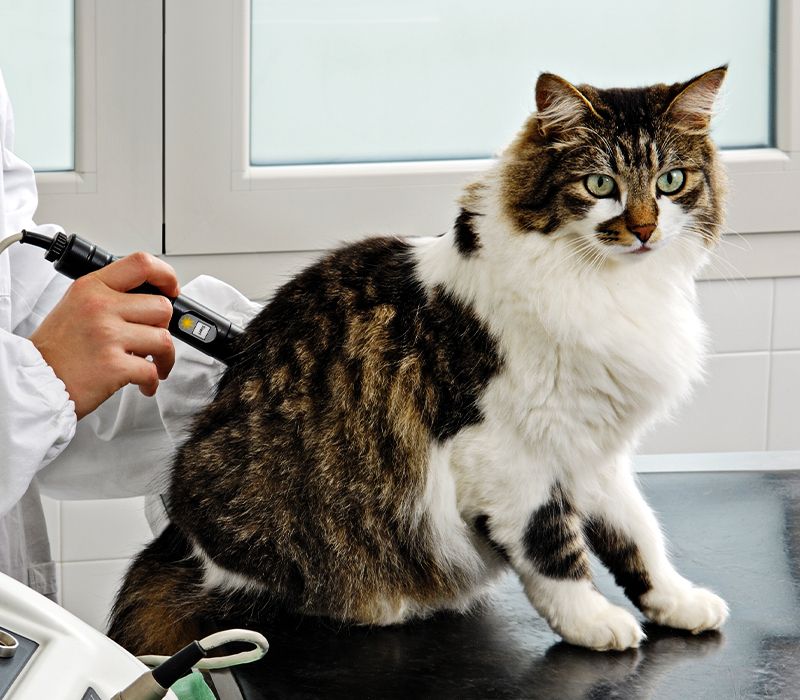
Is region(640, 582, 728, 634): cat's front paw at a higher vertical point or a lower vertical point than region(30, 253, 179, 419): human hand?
lower

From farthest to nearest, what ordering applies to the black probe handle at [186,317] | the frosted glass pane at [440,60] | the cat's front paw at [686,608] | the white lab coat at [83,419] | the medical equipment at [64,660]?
the frosted glass pane at [440,60] < the white lab coat at [83,419] < the black probe handle at [186,317] < the cat's front paw at [686,608] < the medical equipment at [64,660]

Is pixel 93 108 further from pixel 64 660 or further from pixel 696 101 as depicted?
pixel 64 660

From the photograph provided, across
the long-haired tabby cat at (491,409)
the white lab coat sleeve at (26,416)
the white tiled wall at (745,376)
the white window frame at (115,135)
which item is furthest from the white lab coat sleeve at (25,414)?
the white tiled wall at (745,376)

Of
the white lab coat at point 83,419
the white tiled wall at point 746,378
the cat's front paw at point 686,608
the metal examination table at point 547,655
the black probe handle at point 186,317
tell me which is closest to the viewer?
the metal examination table at point 547,655

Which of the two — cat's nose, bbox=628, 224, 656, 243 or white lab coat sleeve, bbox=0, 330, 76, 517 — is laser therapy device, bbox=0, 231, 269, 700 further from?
cat's nose, bbox=628, 224, 656, 243

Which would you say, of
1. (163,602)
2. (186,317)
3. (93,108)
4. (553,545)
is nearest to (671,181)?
(553,545)

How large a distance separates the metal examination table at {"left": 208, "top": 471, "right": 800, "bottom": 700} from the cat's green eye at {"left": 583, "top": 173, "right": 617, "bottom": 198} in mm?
389

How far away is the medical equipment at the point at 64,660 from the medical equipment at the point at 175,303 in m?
0.41

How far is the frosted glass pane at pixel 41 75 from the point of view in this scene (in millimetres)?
1691

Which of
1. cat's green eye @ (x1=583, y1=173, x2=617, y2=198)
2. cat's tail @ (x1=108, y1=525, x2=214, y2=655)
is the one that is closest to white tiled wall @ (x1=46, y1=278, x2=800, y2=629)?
cat's tail @ (x1=108, y1=525, x2=214, y2=655)

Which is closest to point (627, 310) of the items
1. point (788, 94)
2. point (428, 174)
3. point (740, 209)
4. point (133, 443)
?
point (133, 443)

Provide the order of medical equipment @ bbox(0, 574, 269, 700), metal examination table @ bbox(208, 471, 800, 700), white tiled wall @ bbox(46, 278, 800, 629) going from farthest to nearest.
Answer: white tiled wall @ bbox(46, 278, 800, 629) < metal examination table @ bbox(208, 471, 800, 700) < medical equipment @ bbox(0, 574, 269, 700)

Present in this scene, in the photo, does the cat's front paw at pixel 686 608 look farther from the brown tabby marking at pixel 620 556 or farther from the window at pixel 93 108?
the window at pixel 93 108

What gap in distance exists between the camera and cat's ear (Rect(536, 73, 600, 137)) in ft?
3.03
